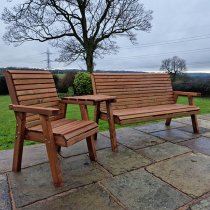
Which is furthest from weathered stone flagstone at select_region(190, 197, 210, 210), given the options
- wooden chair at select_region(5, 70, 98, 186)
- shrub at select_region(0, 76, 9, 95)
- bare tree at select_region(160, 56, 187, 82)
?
bare tree at select_region(160, 56, 187, 82)

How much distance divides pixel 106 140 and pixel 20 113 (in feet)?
5.49

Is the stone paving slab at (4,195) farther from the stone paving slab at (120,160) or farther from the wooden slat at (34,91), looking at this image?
the stone paving slab at (120,160)

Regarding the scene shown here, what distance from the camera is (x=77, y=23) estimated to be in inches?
652

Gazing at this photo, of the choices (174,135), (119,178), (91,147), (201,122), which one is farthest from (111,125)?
(201,122)

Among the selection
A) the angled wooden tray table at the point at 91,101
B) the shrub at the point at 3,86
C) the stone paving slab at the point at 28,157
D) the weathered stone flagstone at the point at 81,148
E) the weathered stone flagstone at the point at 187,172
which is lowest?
the weathered stone flagstone at the point at 187,172

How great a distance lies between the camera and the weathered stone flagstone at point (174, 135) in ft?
13.2

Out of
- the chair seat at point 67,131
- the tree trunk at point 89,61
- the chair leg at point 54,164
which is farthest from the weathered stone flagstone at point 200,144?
the tree trunk at point 89,61

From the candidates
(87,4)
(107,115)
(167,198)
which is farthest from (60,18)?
(167,198)

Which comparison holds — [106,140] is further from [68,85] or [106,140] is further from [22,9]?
[22,9]

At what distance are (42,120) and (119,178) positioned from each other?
1.00 m

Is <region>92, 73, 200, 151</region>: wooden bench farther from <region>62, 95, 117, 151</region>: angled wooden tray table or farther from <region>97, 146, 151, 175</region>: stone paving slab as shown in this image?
<region>97, 146, 151, 175</region>: stone paving slab

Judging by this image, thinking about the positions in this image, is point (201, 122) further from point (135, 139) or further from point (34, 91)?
point (34, 91)

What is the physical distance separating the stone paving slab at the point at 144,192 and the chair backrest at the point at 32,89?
3.91 ft

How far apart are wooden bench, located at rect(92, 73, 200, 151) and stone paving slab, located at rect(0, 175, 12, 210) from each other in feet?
4.74
